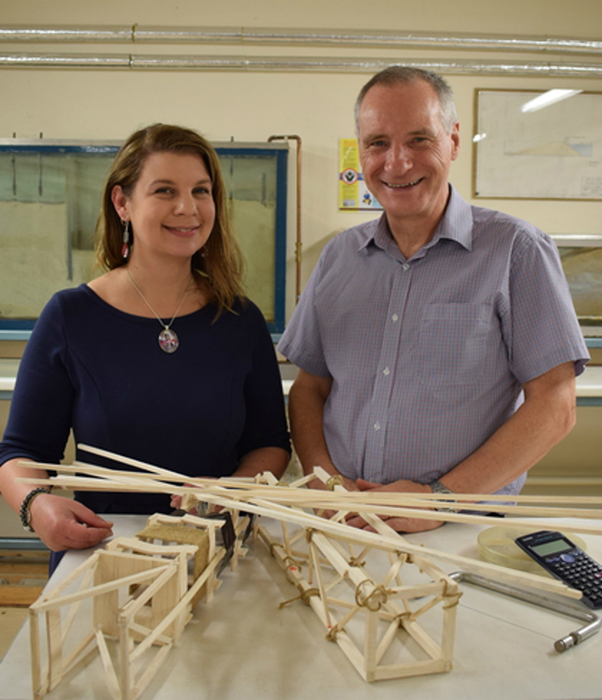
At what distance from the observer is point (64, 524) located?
115 cm

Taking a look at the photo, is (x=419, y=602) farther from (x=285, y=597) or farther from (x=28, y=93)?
(x=28, y=93)

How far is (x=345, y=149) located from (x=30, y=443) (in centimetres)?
256

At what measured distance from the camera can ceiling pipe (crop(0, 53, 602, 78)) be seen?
3.19 m

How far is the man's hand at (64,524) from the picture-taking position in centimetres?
115

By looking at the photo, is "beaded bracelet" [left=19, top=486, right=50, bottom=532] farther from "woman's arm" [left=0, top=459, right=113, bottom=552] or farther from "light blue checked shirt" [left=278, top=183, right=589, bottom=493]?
"light blue checked shirt" [left=278, top=183, right=589, bottom=493]

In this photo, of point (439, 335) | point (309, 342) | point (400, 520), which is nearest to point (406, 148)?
point (439, 335)

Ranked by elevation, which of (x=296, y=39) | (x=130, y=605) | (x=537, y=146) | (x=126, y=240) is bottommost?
(x=130, y=605)

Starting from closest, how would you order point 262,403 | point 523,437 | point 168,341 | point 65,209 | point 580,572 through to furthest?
point 580,572, point 523,437, point 168,341, point 262,403, point 65,209

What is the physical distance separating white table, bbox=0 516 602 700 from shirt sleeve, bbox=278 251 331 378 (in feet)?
2.46

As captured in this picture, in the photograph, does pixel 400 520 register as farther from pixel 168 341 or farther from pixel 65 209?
pixel 65 209

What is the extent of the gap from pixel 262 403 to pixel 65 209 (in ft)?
7.44

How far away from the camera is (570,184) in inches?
136

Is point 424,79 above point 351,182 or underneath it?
underneath

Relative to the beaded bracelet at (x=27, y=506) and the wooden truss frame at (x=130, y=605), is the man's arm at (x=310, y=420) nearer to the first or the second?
the wooden truss frame at (x=130, y=605)
